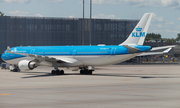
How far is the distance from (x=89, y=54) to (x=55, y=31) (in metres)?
49.3

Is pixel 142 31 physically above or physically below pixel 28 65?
above

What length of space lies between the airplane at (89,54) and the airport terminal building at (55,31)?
140 feet

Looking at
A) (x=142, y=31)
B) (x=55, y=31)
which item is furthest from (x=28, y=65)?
(x=55, y=31)

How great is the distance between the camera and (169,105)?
545 inches

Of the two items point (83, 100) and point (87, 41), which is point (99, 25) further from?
point (83, 100)

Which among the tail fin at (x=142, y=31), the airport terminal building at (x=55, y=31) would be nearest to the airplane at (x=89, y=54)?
the tail fin at (x=142, y=31)

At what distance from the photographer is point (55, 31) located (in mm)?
84938

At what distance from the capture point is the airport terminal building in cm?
8212

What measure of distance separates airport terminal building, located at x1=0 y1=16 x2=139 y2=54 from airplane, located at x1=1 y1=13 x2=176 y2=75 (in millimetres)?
42733

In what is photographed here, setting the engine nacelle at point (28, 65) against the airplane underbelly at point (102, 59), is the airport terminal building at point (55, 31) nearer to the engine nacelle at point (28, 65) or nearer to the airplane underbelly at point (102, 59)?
the airplane underbelly at point (102, 59)

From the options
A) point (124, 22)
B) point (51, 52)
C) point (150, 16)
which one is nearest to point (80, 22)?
point (124, 22)

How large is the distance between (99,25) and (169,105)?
74.2 meters

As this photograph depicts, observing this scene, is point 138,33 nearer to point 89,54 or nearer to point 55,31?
point 89,54

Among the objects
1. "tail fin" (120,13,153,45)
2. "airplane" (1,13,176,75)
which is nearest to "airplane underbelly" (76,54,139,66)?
"airplane" (1,13,176,75)
